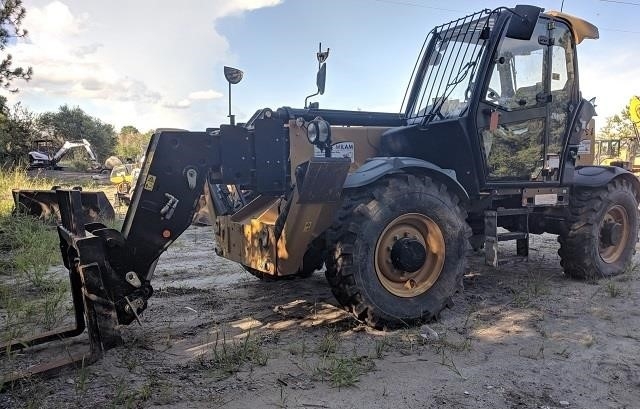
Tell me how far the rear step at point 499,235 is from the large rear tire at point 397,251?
25.6 inches

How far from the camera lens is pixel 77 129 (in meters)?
38.5

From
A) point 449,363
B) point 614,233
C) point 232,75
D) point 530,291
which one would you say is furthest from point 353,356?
point 614,233

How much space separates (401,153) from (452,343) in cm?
217

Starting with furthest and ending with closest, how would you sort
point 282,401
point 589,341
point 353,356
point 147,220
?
point 589,341
point 147,220
point 353,356
point 282,401

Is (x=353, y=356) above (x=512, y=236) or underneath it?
underneath

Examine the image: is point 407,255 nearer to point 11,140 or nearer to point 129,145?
point 11,140

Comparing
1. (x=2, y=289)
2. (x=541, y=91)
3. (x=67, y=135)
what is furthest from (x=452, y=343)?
(x=67, y=135)

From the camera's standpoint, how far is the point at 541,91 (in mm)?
5621

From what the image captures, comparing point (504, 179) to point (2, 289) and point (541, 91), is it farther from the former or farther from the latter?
point (2, 289)

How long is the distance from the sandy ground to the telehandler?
0.34m

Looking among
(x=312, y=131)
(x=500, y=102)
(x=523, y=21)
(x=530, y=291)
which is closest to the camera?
(x=312, y=131)

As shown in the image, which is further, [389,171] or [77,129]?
[77,129]

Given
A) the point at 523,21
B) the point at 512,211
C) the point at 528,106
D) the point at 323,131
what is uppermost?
the point at 523,21

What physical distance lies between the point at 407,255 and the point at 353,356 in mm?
1016
